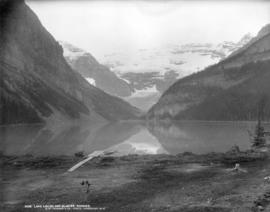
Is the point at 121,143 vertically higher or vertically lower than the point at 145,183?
lower

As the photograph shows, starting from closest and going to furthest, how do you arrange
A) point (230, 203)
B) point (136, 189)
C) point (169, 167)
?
point (230, 203) < point (136, 189) < point (169, 167)

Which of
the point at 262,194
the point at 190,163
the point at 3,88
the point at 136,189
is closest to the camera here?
the point at 262,194

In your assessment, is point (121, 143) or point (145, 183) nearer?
point (145, 183)

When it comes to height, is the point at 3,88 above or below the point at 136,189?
above

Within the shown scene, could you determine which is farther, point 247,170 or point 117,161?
point 117,161

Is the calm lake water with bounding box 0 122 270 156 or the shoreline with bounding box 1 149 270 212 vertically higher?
the shoreline with bounding box 1 149 270 212

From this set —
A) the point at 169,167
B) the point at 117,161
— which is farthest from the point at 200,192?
the point at 117,161

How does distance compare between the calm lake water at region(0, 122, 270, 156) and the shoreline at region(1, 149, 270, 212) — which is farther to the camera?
the calm lake water at region(0, 122, 270, 156)

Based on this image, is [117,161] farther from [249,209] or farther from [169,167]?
[249,209]

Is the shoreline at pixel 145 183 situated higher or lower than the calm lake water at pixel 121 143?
higher

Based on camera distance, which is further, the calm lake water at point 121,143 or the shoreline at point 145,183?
the calm lake water at point 121,143
